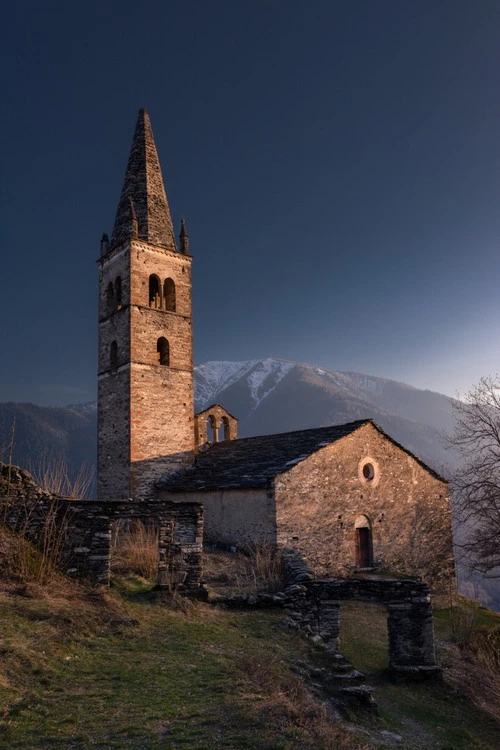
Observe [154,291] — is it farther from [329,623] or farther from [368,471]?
[329,623]

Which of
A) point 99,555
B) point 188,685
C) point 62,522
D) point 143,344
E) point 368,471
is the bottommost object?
point 188,685

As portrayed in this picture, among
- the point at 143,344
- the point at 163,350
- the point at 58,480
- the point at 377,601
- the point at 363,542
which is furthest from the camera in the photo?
the point at 163,350

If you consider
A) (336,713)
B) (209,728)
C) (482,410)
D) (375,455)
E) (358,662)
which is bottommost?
(358,662)

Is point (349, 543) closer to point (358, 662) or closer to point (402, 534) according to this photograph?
point (402, 534)

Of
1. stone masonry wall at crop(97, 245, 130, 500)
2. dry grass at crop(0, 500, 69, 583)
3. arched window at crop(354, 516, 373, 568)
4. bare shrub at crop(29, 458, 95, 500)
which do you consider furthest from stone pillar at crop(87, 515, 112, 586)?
stone masonry wall at crop(97, 245, 130, 500)

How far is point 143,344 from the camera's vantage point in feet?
78.4

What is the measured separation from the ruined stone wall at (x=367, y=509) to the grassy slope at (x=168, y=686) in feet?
24.2

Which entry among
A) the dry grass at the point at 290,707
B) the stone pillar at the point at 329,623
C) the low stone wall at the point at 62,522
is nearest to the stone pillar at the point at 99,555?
the low stone wall at the point at 62,522

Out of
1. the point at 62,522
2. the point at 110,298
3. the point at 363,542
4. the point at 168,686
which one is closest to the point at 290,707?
the point at 168,686

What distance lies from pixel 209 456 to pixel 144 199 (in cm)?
1253

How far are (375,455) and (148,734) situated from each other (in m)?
17.1

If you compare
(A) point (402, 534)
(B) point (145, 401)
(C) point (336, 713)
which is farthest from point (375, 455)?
(C) point (336, 713)

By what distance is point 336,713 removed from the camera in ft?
22.9

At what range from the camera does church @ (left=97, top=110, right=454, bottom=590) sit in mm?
18750
